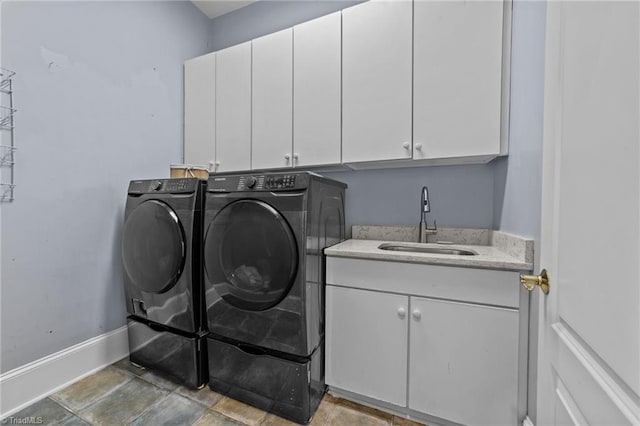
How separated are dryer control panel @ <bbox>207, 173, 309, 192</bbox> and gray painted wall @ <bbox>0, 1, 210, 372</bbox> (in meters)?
0.93

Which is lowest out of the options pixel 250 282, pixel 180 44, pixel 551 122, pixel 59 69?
pixel 250 282

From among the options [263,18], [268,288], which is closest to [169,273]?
[268,288]

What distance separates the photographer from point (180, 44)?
7.45 feet

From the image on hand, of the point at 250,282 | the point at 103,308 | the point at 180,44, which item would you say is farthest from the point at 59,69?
the point at 250,282

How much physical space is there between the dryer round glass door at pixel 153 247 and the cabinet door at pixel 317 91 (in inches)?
35.3

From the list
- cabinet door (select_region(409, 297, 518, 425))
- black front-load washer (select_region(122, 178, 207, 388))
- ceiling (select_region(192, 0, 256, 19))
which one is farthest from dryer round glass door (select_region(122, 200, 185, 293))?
ceiling (select_region(192, 0, 256, 19))

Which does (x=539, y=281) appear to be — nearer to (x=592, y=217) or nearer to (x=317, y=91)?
(x=592, y=217)

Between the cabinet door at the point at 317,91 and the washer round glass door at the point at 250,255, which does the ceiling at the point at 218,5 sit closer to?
the cabinet door at the point at 317,91

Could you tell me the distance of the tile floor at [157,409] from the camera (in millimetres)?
1300

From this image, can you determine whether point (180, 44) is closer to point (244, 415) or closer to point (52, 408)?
point (52, 408)

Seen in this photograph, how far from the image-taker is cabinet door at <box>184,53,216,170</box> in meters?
2.18

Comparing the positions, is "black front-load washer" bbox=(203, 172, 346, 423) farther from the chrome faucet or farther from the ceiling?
the ceiling

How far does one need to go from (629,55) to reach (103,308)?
2.58 m

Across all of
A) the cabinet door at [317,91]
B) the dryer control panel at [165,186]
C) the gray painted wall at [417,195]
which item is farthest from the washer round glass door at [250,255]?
the gray painted wall at [417,195]
